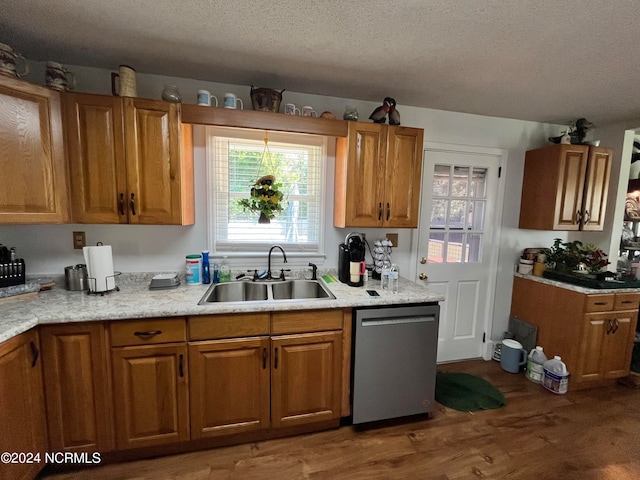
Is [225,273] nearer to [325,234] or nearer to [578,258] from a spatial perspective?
[325,234]

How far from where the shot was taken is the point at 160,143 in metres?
1.77

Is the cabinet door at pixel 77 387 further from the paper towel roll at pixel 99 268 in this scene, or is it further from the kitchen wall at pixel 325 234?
the kitchen wall at pixel 325 234

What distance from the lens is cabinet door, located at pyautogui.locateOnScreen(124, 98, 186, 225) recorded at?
1.72 metres

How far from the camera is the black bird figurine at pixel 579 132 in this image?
2544mm

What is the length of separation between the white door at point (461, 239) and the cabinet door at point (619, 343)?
0.90 metres

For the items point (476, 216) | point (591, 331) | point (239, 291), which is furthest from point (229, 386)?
point (591, 331)

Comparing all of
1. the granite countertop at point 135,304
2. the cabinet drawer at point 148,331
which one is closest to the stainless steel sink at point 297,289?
the granite countertop at point 135,304

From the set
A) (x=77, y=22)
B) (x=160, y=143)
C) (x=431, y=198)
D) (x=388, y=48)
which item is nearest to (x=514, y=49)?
(x=388, y=48)

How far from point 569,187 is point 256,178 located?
290 centimetres

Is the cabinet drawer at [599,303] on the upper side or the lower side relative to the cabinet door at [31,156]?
lower

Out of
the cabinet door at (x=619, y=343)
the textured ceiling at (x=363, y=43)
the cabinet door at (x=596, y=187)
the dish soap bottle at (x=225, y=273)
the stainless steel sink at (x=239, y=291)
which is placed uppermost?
the textured ceiling at (x=363, y=43)

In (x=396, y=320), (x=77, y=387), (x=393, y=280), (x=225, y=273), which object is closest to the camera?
(x=77, y=387)

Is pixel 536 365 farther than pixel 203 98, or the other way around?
pixel 536 365

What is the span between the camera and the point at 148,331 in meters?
1.53
